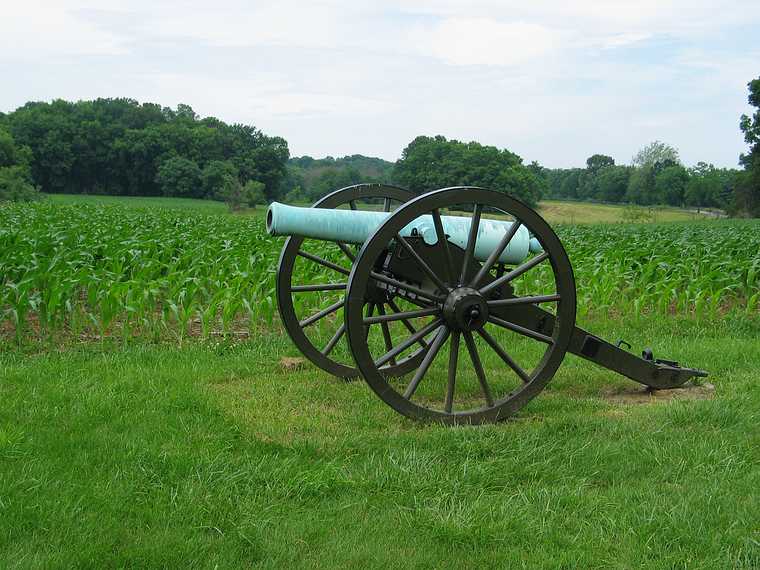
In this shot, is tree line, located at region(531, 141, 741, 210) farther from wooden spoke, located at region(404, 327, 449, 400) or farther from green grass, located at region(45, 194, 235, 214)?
wooden spoke, located at region(404, 327, 449, 400)

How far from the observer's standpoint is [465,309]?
4.74 metres

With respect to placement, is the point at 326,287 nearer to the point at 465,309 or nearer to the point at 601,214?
the point at 465,309

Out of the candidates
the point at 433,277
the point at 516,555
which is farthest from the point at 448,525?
the point at 433,277

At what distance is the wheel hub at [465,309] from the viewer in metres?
4.72

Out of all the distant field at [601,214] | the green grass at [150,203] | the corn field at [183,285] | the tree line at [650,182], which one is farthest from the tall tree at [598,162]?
the corn field at [183,285]

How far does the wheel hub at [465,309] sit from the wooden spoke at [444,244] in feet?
0.33

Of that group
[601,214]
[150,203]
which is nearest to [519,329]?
[150,203]

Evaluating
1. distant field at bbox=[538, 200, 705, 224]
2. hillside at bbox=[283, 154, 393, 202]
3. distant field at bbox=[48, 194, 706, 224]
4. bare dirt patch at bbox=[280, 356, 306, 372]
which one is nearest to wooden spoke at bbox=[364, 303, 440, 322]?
bare dirt patch at bbox=[280, 356, 306, 372]

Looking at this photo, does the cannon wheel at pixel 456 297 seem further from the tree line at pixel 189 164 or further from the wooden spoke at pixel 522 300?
the tree line at pixel 189 164

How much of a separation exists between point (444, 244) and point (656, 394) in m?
2.54

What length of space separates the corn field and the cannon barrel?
9.37 feet

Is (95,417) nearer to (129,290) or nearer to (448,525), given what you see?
(448,525)

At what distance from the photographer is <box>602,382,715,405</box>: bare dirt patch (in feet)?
19.0

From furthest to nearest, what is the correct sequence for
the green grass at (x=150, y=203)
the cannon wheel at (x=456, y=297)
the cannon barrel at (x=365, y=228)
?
1. the green grass at (x=150, y=203)
2. the cannon barrel at (x=365, y=228)
3. the cannon wheel at (x=456, y=297)
